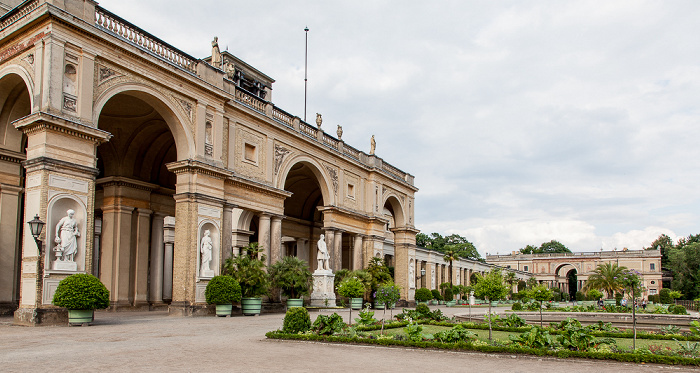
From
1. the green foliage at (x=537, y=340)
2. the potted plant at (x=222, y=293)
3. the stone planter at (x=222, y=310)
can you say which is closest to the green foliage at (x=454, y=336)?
the green foliage at (x=537, y=340)

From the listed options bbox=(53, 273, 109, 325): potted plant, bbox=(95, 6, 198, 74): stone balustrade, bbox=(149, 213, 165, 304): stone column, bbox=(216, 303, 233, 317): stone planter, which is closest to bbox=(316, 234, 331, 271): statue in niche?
bbox=(149, 213, 165, 304): stone column

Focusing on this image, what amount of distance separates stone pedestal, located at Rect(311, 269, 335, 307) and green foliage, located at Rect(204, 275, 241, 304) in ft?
30.0

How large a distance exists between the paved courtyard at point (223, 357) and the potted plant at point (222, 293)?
6.85 metres

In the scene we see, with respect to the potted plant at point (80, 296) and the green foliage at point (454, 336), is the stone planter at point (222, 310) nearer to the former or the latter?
the potted plant at point (80, 296)

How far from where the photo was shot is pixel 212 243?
22.6 meters

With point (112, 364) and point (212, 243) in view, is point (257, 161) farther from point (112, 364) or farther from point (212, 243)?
point (112, 364)

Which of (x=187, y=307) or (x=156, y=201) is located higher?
(x=156, y=201)

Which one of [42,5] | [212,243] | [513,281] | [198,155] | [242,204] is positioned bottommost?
[513,281]

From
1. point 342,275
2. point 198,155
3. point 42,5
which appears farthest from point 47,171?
point 342,275

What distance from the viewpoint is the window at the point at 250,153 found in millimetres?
26203

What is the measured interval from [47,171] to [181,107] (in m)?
6.94

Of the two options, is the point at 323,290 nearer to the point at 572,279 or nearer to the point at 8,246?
the point at 8,246

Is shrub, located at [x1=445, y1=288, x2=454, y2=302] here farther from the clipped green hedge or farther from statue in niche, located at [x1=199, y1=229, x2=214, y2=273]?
the clipped green hedge

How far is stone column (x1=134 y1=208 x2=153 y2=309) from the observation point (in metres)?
25.7
